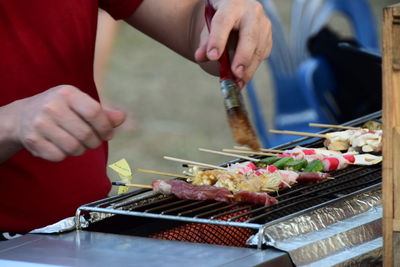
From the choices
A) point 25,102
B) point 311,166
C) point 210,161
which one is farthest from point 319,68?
point 25,102

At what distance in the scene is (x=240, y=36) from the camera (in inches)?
98.0

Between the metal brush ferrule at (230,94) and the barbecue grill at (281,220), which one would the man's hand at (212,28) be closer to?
the metal brush ferrule at (230,94)

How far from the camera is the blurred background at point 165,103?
24.3ft

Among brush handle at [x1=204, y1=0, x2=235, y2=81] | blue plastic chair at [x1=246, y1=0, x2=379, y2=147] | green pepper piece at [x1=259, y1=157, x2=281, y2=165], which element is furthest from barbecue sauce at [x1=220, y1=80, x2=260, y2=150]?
blue plastic chair at [x1=246, y1=0, x2=379, y2=147]

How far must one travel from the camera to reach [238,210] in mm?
2246

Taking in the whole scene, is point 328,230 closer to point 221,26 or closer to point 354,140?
point 221,26

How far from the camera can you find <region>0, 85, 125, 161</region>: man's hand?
1974 millimetres

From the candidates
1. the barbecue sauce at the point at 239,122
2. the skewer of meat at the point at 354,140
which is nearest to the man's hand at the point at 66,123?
the barbecue sauce at the point at 239,122

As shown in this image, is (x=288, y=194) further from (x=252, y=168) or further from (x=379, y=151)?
(x=379, y=151)

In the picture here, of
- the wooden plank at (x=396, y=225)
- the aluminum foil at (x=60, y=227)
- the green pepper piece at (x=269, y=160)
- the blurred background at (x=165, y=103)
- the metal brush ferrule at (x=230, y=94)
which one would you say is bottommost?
the wooden plank at (x=396, y=225)

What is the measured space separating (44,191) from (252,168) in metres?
0.64

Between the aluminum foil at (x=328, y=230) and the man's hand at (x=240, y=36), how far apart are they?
47 centimetres

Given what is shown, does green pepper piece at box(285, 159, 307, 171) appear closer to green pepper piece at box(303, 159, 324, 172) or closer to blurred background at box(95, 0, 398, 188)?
green pepper piece at box(303, 159, 324, 172)

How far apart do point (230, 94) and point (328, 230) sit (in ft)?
1.39
